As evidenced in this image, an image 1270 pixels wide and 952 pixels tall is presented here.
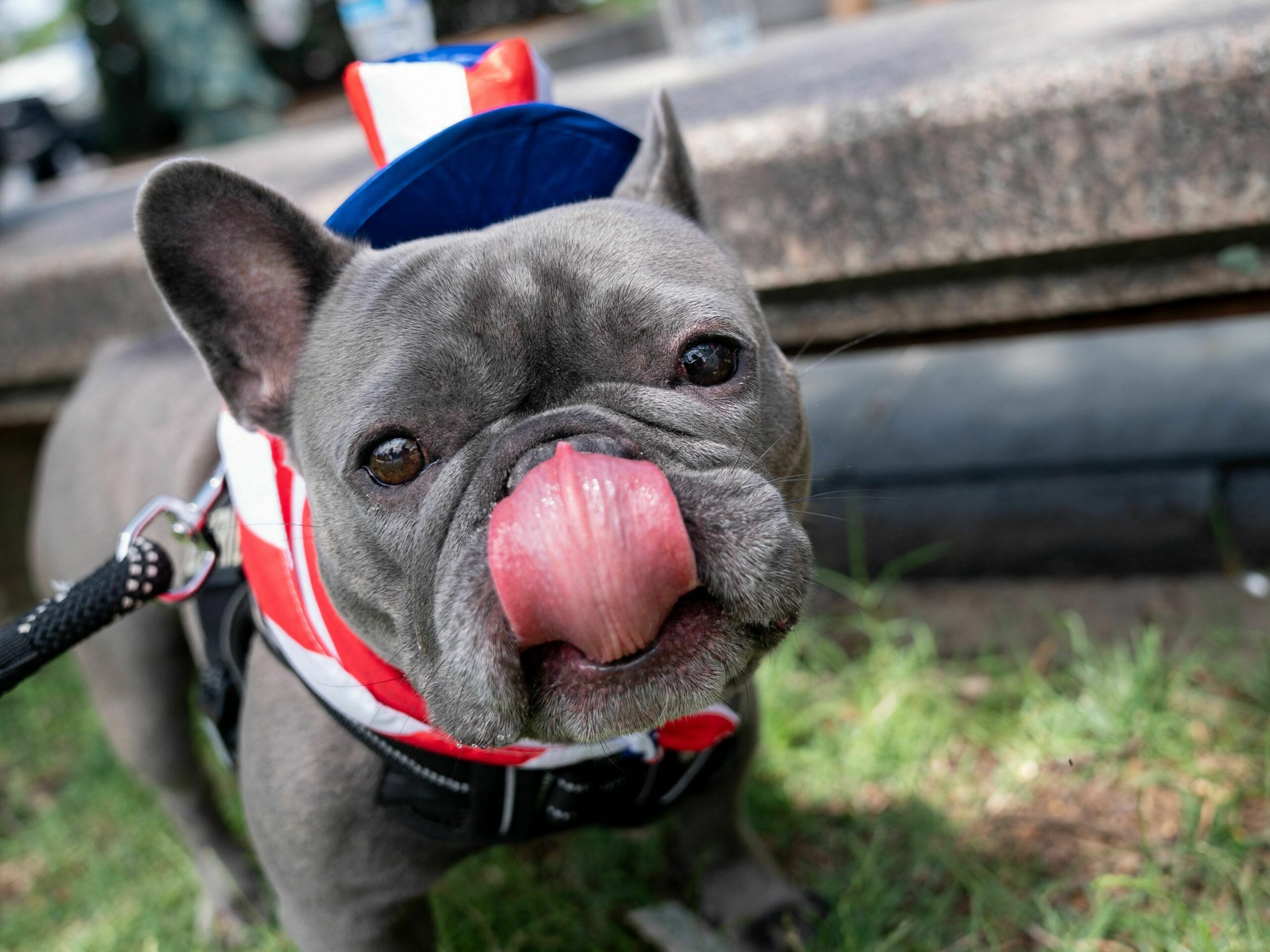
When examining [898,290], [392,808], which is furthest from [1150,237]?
[392,808]

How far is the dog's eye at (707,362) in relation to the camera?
1.78 metres

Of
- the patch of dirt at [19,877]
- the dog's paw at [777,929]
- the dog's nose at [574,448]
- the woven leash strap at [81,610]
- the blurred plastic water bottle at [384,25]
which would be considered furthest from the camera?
the blurred plastic water bottle at [384,25]

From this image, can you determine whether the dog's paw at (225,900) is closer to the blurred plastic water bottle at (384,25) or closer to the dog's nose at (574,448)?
the dog's nose at (574,448)

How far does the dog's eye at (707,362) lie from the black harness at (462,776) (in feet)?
2.36

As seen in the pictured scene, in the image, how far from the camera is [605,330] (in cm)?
175

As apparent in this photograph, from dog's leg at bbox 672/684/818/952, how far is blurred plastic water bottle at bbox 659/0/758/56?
13.9 ft

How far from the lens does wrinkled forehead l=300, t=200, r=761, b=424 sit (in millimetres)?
1704

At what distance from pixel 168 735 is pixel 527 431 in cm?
189

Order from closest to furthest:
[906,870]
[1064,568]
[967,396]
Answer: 1. [906,870]
2. [1064,568]
3. [967,396]

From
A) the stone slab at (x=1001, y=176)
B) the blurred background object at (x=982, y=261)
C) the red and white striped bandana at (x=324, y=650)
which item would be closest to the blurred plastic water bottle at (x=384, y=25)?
the blurred background object at (x=982, y=261)

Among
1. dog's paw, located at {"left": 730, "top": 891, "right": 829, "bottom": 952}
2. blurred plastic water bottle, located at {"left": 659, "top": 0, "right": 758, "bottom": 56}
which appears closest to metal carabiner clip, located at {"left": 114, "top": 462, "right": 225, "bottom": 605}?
dog's paw, located at {"left": 730, "top": 891, "right": 829, "bottom": 952}

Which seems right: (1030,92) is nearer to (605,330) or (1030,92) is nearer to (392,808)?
(605,330)

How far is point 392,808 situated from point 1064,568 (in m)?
2.55

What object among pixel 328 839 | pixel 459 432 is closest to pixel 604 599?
pixel 459 432
